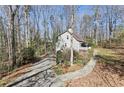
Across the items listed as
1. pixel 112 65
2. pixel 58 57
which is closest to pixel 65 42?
pixel 58 57

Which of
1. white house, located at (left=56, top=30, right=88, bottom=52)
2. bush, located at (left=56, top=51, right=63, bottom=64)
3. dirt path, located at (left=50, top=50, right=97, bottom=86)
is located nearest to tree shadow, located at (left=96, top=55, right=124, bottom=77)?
dirt path, located at (left=50, top=50, right=97, bottom=86)

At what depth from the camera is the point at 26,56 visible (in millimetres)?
3377

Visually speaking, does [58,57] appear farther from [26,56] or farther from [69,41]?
[26,56]

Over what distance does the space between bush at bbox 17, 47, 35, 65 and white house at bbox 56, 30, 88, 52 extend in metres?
0.33

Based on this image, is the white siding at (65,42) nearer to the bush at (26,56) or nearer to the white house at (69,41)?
the white house at (69,41)

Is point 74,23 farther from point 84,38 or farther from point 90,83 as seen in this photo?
point 90,83

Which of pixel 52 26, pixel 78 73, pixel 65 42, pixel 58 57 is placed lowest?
pixel 78 73

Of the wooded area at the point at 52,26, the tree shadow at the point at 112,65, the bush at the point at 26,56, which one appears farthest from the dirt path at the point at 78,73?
the bush at the point at 26,56

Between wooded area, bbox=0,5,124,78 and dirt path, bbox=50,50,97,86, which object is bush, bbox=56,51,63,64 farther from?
dirt path, bbox=50,50,97,86

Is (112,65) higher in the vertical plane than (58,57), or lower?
Answer: lower

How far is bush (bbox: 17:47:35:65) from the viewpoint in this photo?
3.35m

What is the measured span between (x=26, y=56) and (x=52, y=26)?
49 cm

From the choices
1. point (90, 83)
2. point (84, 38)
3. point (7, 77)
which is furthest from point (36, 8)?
point (90, 83)
